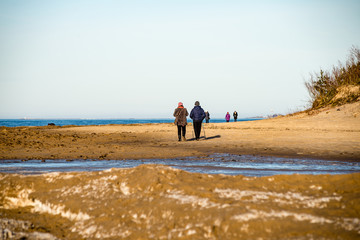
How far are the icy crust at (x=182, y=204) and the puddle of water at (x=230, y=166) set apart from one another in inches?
97.7

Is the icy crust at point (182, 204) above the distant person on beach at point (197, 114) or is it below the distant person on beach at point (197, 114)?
below

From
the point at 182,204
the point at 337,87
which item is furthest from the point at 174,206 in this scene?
the point at 337,87

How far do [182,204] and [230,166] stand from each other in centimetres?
510

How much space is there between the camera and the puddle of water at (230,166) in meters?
8.91

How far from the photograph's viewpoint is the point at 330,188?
545 centimetres

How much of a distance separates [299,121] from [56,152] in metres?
22.1

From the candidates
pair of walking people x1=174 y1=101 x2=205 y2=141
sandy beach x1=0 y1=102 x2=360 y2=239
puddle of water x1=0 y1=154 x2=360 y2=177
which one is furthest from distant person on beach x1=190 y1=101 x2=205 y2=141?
sandy beach x1=0 y1=102 x2=360 y2=239

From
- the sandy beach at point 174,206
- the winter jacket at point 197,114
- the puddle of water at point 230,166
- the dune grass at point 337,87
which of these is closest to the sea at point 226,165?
the puddle of water at point 230,166

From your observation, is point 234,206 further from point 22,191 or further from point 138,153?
point 138,153

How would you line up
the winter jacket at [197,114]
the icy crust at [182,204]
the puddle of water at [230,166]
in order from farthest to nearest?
the winter jacket at [197,114], the puddle of water at [230,166], the icy crust at [182,204]

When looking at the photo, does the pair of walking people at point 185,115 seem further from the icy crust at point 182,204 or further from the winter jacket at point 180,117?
the icy crust at point 182,204

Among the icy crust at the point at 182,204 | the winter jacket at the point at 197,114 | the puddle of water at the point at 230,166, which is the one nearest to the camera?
the icy crust at the point at 182,204

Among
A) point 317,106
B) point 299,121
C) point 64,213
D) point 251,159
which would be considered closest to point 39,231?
point 64,213

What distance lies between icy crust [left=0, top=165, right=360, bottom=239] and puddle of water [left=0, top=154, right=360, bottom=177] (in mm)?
2481
